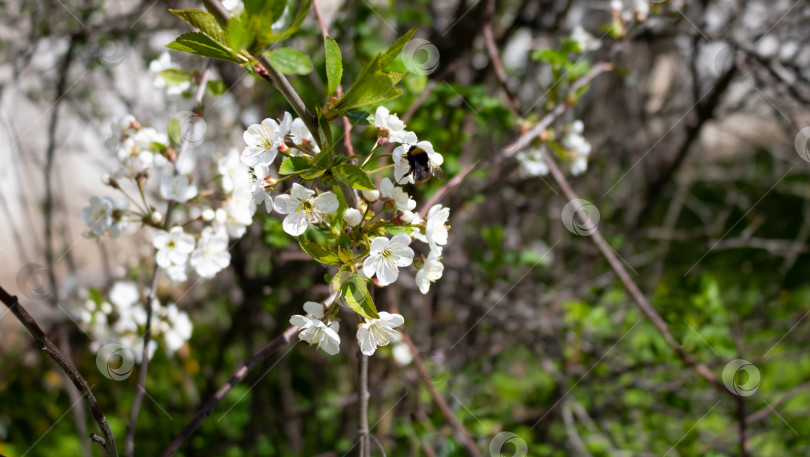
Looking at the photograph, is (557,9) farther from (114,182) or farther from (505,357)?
(114,182)

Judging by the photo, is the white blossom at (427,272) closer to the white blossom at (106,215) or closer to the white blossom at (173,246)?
the white blossom at (173,246)

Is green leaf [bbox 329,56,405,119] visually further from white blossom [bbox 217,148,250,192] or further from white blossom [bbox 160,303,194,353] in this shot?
white blossom [bbox 160,303,194,353]

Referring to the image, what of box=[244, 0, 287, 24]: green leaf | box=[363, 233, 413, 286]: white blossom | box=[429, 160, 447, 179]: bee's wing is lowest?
box=[363, 233, 413, 286]: white blossom

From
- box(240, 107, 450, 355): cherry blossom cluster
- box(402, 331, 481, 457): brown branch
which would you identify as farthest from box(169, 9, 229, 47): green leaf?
box(402, 331, 481, 457): brown branch

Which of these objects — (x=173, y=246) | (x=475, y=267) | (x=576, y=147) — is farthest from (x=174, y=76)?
(x=475, y=267)

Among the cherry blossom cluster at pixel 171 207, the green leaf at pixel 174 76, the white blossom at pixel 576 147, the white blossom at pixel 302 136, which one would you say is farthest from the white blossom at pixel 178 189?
the white blossom at pixel 576 147
